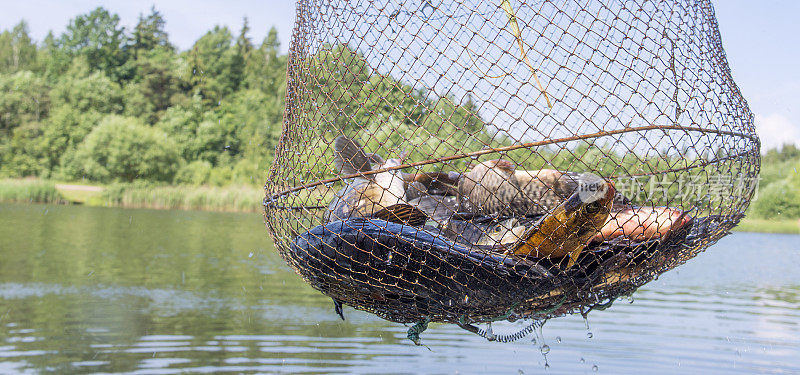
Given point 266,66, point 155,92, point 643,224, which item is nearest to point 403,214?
point 643,224

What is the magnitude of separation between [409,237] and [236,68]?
61340 mm

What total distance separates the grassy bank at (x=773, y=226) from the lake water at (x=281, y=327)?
58.5 ft

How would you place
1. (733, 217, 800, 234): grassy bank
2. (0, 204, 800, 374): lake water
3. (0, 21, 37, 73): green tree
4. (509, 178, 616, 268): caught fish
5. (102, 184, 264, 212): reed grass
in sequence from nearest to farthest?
(509, 178, 616, 268): caught fish → (0, 204, 800, 374): lake water → (102, 184, 264, 212): reed grass → (733, 217, 800, 234): grassy bank → (0, 21, 37, 73): green tree

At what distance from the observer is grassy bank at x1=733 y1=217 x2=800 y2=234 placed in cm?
3076

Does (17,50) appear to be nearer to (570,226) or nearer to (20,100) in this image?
(20,100)

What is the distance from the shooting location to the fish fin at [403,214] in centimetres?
222

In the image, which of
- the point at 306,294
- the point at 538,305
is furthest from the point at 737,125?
the point at 306,294

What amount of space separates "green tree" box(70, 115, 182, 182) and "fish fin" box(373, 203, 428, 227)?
4302cm

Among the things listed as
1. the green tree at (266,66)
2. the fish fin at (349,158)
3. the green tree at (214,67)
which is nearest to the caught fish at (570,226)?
the fish fin at (349,158)

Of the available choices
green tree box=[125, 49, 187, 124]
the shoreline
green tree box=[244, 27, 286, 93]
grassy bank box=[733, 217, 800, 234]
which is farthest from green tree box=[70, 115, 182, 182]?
grassy bank box=[733, 217, 800, 234]

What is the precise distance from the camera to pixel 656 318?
9.05m

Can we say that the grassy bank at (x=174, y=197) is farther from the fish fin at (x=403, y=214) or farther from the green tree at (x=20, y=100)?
the fish fin at (x=403, y=214)

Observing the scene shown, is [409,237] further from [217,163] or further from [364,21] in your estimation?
[217,163]

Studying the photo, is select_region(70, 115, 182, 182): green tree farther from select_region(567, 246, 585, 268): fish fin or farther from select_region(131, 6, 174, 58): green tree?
select_region(567, 246, 585, 268): fish fin
